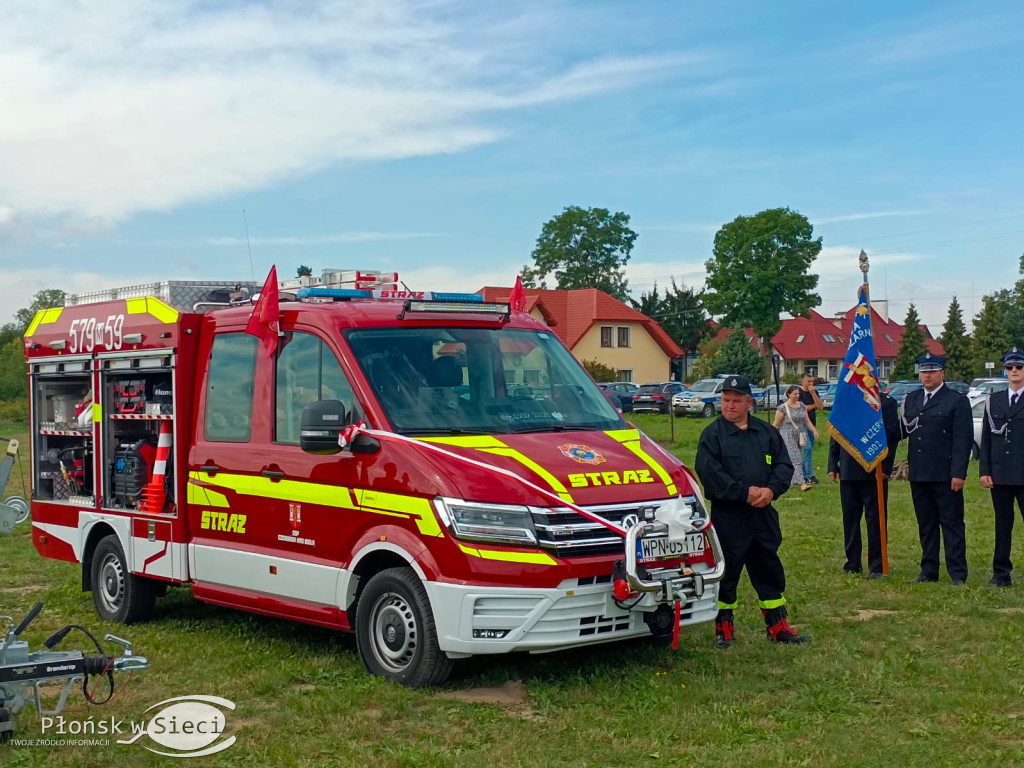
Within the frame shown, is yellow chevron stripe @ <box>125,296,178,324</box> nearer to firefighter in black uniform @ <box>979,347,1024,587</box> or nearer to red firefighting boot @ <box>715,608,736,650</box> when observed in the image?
red firefighting boot @ <box>715,608,736,650</box>

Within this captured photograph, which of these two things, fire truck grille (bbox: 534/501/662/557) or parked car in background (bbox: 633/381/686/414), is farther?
parked car in background (bbox: 633/381/686/414)

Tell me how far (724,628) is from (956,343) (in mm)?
73116

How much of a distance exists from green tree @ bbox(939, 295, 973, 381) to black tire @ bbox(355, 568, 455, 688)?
242ft

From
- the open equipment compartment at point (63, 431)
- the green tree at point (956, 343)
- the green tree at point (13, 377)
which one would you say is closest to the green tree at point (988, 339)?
the green tree at point (956, 343)

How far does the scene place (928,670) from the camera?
23.5 ft

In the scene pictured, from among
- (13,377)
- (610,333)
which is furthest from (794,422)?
(610,333)

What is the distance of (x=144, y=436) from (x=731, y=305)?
76.6 metres

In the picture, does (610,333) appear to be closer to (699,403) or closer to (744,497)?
(699,403)

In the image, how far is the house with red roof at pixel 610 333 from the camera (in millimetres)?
69500

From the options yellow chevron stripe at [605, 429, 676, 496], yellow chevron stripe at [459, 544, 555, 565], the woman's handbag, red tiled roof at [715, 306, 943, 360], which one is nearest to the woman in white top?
the woman's handbag

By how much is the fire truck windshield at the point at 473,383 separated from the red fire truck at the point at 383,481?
1 centimetres

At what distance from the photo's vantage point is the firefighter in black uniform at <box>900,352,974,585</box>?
10.1 meters

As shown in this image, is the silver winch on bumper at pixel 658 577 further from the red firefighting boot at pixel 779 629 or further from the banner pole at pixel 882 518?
the banner pole at pixel 882 518

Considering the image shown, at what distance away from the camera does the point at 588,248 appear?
9719 cm
